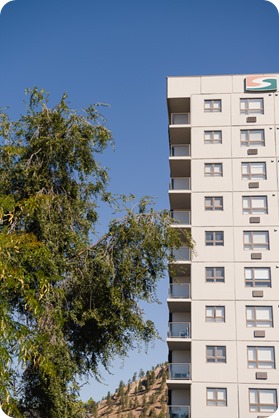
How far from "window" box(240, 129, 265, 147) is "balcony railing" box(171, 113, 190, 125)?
2.72 meters

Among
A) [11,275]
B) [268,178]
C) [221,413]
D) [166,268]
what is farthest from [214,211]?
[11,275]

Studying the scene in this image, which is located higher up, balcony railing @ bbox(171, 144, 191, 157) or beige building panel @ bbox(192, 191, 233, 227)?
balcony railing @ bbox(171, 144, 191, 157)

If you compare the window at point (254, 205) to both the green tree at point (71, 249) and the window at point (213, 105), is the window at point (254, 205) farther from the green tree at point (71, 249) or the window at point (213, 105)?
the green tree at point (71, 249)

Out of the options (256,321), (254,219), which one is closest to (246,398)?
(256,321)

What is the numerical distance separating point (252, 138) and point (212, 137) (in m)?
1.71

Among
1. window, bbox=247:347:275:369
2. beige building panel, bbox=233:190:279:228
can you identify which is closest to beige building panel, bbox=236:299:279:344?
window, bbox=247:347:275:369

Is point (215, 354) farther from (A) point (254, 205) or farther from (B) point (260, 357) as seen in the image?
(A) point (254, 205)

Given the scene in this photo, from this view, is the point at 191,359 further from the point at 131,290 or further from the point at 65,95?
the point at 65,95

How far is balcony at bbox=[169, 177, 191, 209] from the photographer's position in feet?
92.2

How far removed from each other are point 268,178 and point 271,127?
8.06 ft

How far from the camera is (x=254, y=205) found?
2744 centimetres

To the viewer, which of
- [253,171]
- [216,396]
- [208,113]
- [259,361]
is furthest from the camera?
[208,113]

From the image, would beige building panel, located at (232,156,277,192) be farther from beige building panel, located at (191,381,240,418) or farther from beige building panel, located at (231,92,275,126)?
beige building panel, located at (191,381,240,418)

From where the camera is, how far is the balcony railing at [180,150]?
2932cm
